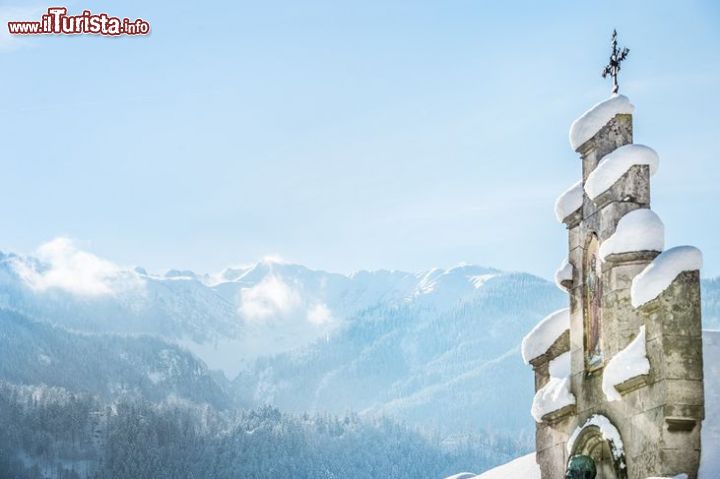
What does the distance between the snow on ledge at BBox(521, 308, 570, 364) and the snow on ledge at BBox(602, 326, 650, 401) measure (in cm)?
267

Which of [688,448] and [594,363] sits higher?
[594,363]

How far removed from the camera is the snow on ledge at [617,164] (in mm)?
14867

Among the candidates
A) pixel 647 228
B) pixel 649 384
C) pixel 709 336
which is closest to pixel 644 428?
pixel 649 384

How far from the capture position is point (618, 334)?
48.8 ft

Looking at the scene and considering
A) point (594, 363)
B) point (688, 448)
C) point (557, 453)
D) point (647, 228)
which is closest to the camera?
point (688, 448)

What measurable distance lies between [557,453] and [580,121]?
15.6 ft

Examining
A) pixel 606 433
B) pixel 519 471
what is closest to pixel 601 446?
pixel 606 433

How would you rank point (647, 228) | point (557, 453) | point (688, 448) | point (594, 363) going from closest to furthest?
point (688, 448) < point (647, 228) < point (594, 363) < point (557, 453)

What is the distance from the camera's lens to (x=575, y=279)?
16.8 m

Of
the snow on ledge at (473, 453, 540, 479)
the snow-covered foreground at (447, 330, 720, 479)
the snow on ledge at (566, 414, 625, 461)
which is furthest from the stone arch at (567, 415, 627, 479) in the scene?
the snow on ledge at (473, 453, 540, 479)

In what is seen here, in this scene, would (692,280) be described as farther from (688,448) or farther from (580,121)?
(580,121)

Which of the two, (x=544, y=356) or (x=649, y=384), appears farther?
(x=544, y=356)

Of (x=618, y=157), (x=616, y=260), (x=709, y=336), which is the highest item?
(x=618, y=157)

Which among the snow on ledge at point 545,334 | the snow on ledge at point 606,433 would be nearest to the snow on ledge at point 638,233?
the snow on ledge at point 606,433
